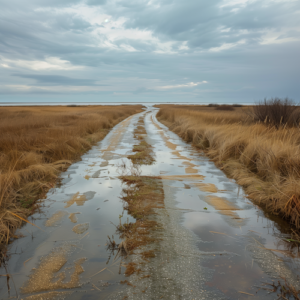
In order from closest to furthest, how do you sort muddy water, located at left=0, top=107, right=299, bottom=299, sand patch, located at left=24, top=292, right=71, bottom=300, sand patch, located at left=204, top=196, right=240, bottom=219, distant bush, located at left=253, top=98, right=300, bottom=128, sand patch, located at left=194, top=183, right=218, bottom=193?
1. sand patch, located at left=24, top=292, right=71, bottom=300
2. muddy water, located at left=0, top=107, right=299, bottom=299
3. sand patch, located at left=204, top=196, right=240, bottom=219
4. sand patch, located at left=194, top=183, right=218, bottom=193
5. distant bush, located at left=253, top=98, right=300, bottom=128

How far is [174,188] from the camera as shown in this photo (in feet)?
17.0

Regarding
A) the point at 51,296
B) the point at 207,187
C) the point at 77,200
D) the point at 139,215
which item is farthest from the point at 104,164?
the point at 51,296

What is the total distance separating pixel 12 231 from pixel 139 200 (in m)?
2.20

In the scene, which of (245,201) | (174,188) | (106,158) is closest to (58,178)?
(106,158)

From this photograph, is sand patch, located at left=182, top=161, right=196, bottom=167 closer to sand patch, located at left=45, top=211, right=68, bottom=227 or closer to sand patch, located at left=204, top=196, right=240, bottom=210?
sand patch, located at left=204, top=196, right=240, bottom=210

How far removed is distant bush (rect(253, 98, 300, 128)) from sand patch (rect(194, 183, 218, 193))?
6.97 m

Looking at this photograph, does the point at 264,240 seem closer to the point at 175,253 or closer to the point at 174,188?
the point at 175,253

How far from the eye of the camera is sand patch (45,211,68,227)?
359 centimetres

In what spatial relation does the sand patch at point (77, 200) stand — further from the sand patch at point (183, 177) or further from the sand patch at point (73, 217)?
the sand patch at point (183, 177)

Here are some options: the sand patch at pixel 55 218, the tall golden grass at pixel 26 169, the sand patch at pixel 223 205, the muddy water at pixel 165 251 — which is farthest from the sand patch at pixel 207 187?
the tall golden grass at pixel 26 169

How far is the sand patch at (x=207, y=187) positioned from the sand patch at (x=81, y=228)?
2.78 meters

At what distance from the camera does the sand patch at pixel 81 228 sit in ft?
11.0

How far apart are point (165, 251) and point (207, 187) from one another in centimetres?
276

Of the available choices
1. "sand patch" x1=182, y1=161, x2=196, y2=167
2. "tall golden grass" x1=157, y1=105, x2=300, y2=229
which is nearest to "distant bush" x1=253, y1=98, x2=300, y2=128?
"tall golden grass" x1=157, y1=105, x2=300, y2=229
